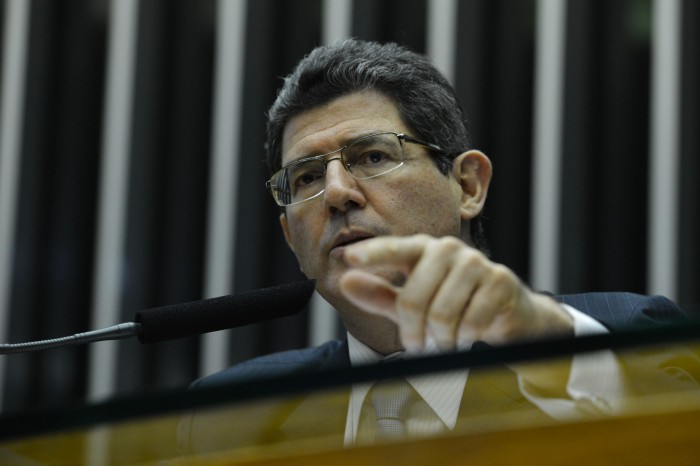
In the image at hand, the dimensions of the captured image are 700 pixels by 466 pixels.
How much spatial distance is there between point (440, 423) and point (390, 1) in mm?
1853

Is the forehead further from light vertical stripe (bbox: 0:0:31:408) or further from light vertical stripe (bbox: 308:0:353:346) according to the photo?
light vertical stripe (bbox: 0:0:31:408)

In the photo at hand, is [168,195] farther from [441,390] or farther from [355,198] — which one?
[441,390]

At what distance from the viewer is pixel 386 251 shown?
0.68 m

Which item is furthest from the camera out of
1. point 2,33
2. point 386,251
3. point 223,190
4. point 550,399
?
point 2,33

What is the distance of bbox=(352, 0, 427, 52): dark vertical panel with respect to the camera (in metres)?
2.16

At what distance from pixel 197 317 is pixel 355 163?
59 centimetres

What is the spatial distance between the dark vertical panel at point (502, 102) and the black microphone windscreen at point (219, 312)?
108 cm

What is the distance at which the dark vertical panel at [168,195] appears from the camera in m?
2.16

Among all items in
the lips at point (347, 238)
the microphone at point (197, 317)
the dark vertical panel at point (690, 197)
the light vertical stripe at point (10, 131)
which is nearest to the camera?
the microphone at point (197, 317)

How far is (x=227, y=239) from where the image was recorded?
2.15 metres

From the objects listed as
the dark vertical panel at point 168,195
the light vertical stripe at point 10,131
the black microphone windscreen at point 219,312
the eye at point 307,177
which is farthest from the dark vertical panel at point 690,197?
the light vertical stripe at point 10,131

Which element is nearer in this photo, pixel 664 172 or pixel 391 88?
pixel 391 88


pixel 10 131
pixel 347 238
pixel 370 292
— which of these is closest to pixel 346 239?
pixel 347 238

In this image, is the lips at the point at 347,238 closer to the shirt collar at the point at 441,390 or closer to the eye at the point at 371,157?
the eye at the point at 371,157
